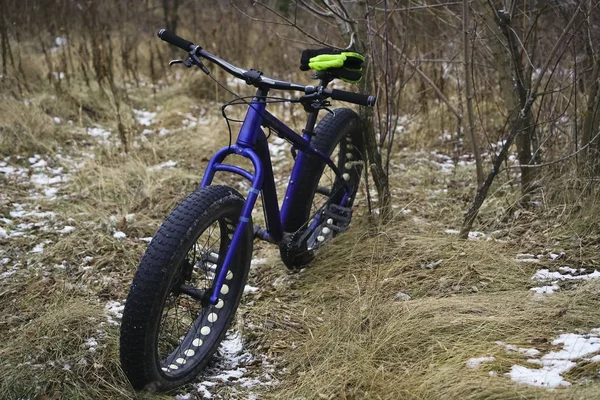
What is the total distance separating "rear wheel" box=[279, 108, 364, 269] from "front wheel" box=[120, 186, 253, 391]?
486 millimetres

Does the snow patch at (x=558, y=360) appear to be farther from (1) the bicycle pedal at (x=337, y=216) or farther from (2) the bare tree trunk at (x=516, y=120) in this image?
(1) the bicycle pedal at (x=337, y=216)

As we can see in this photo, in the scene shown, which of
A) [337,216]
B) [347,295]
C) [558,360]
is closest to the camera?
[558,360]

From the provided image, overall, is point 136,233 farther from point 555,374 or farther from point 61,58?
point 61,58

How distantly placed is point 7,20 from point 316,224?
547cm

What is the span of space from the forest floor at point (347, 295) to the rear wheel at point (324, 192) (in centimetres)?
12

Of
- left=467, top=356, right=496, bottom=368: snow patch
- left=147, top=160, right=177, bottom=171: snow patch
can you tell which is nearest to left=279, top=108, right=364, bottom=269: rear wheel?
left=467, top=356, right=496, bottom=368: snow patch

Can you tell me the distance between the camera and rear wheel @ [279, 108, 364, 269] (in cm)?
315

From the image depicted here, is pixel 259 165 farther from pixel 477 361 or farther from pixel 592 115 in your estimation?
pixel 592 115

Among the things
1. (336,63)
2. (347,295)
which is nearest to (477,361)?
(347,295)

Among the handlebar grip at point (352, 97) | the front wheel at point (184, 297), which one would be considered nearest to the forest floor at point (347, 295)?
the front wheel at point (184, 297)

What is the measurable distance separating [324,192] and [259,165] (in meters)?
1.03

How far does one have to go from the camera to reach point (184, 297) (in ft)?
8.73

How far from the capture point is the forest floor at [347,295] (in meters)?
2.21

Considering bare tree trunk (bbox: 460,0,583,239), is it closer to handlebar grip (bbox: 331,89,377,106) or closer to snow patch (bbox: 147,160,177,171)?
handlebar grip (bbox: 331,89,377,106)
